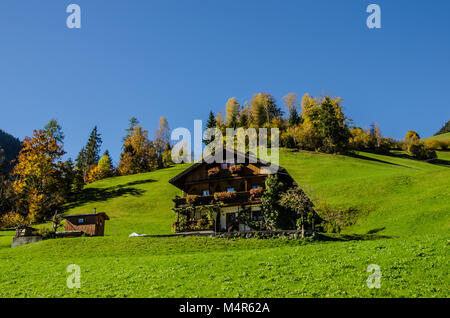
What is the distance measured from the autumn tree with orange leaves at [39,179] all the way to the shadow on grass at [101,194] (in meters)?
2.80

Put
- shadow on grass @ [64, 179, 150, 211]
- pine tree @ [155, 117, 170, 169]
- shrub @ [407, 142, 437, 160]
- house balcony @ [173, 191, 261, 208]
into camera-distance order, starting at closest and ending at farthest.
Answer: house balcony @ [173, 191, 261, 208] < shadow on grass @ [64, 179, 150, 211] < shrub @ [407, 142, 437, 160] < pine tree @ [155, 117, 170, 169]

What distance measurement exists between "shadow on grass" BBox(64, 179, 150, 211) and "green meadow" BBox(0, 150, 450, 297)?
1690 centimetres

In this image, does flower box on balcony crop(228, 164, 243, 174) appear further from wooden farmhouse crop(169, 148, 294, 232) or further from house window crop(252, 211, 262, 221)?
house window crop(252, 211, 262, 221)

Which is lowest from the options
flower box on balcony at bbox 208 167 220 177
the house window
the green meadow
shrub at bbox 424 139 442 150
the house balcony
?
the green meadow

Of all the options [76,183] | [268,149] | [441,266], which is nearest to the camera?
[441,266]

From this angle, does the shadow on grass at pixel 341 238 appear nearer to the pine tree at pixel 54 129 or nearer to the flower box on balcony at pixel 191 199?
the flower box on balcony at pixel 191 199

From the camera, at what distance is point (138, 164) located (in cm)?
9144

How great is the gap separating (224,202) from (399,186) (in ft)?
94.4

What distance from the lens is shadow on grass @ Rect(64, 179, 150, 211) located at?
63.3 m

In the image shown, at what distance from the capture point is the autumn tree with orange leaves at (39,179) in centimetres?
5484

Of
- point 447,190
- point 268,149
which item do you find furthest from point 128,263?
point 268,149

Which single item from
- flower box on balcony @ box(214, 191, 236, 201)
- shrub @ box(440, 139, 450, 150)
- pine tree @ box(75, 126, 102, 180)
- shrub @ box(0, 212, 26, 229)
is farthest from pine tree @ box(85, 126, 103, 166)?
shrub @ box(440, 139, 450, 150)

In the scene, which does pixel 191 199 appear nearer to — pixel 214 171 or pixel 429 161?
pixel 214 171
